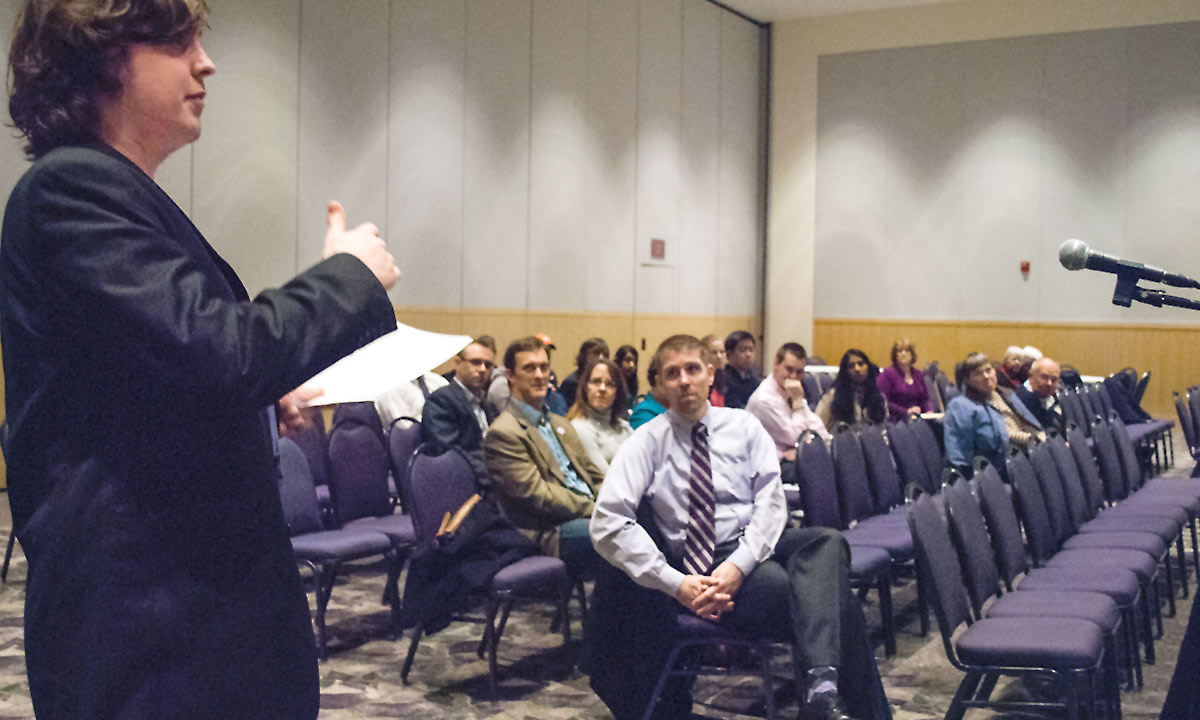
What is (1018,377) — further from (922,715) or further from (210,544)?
(210,544)

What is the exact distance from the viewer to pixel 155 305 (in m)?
1.03

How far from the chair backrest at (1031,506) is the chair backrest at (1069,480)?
0.52m

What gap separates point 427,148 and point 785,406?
17.2 feet

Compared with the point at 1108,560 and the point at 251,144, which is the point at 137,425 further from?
the point at 251,144

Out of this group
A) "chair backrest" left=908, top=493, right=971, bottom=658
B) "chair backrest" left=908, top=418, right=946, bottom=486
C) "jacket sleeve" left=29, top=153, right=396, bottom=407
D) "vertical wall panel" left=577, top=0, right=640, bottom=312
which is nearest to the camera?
"jacket sleeve" left=29, top=153, right=396, bottom=407

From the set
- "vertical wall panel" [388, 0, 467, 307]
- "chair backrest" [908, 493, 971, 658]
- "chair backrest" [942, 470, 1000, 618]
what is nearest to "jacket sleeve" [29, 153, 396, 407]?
"chair backrest" [908, 493, 971, 658]

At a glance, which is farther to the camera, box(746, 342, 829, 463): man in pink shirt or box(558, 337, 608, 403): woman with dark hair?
box(746, 342, 829, 463): man in pink shirt

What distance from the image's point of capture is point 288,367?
1056 millimetres

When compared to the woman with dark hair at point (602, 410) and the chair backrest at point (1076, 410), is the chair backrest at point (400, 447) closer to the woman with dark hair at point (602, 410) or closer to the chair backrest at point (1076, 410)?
the woman with dark hair at point (602, 410)

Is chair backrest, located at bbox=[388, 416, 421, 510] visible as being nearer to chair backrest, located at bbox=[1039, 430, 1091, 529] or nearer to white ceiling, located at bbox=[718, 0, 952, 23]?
chair backrest, located at bbox=[1039, 430, 1091, 529]

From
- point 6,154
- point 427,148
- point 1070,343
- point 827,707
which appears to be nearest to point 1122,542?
point 827,707

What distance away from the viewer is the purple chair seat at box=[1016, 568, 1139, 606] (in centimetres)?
Result: 392

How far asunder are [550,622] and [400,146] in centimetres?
622

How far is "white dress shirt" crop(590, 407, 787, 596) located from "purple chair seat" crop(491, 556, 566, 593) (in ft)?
2.14
